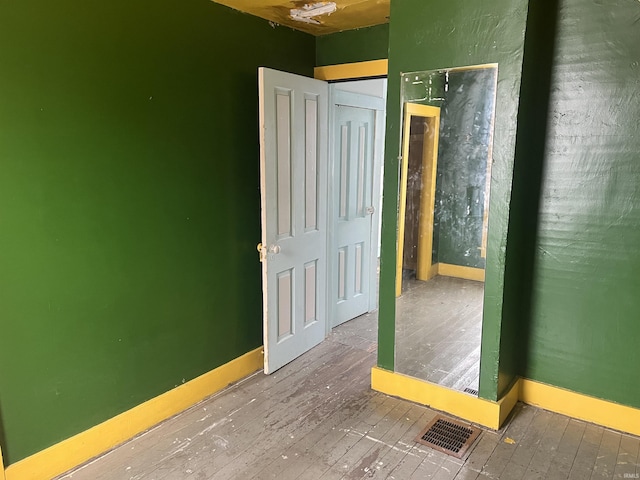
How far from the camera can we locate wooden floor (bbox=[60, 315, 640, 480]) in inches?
85.9

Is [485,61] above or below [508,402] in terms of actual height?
above

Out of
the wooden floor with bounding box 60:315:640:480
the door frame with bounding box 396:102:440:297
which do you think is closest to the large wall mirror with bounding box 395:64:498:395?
the door frame with bounding box 396:102:440:297

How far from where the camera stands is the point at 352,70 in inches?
128

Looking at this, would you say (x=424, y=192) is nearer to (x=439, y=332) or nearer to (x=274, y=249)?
(x=439, y=332)

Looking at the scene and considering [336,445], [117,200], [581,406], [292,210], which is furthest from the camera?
[292,210]

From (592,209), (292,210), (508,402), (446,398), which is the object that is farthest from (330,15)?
(508,402)

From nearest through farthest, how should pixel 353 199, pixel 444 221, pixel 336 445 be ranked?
pixel 336 445 → pixel 444 221 → pixel 353 199

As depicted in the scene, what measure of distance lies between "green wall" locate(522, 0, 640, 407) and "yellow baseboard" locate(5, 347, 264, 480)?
197cm

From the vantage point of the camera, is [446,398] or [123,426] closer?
[123,426]

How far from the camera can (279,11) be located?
2785mm

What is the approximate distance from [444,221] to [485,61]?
2.91 feet

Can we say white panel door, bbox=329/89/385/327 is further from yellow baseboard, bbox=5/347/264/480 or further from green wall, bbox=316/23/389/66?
yellow baseboard, bbox=5/347/264/480

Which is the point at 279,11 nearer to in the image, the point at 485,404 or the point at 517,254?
the point at 517,254

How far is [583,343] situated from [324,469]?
1592 mm
